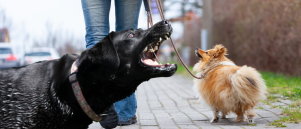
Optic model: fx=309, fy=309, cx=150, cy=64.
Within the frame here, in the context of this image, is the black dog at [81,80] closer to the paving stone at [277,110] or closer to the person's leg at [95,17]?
the person's leg at [95,17]

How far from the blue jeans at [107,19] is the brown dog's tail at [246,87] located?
1354mm

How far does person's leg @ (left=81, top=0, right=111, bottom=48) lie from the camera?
338 cm

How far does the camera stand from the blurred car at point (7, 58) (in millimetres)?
15836

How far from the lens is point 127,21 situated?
11.9ft

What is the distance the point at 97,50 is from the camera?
99.0 inches

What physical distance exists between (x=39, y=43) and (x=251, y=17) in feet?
179

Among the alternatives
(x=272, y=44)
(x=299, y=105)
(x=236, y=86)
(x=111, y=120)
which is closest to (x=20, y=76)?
(x=111, y=120)

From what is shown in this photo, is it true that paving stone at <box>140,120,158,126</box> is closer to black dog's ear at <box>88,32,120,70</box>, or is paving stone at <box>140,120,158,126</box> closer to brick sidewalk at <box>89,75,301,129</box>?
brick sidewalk at <box>89,75,301,129</box>

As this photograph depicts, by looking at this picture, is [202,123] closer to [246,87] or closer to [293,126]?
[246,87]

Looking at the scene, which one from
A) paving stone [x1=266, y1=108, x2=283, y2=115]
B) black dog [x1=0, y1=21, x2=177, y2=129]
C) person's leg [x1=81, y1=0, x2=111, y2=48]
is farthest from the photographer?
paving stone [x1=266, y1=108, x2=283, y2=115]

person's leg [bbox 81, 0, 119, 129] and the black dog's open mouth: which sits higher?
person's leg [bbox 81, 0, 119, 129]

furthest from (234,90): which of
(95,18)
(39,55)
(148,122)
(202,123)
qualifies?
(39,55)

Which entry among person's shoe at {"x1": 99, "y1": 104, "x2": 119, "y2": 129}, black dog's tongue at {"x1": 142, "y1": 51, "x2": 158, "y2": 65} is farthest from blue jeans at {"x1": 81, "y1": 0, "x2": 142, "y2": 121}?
black dog's tongue at {"x1": 142, "y1": 51, "x2": 158, "y2": 65}

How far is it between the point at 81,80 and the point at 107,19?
1.20 meters
